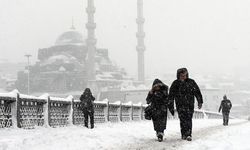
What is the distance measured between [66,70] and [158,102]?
139 metres

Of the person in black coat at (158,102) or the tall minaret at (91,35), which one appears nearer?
the person in black coat at (158,102)

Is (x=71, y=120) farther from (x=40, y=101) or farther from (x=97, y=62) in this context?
(x=97, y=62)

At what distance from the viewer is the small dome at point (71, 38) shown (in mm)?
161125

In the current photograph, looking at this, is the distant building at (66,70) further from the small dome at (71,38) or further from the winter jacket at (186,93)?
the winter jacket at (186,93)

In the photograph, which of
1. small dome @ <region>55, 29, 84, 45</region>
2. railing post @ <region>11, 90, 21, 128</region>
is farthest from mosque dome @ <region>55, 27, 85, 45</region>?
railing post @ <region>11, 90, 21, 128</region>

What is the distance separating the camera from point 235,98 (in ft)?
562

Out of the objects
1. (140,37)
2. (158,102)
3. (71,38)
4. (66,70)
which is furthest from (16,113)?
(71,38)

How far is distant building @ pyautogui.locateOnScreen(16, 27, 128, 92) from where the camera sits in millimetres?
145750

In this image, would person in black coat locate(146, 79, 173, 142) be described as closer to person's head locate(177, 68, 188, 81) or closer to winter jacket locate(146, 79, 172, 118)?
winter jacket locate(146, 79, 172, 118)

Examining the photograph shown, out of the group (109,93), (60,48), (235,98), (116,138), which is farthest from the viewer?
(235,98)

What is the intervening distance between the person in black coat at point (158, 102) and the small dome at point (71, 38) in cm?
15124

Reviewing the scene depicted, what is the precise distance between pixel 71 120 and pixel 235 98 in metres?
164

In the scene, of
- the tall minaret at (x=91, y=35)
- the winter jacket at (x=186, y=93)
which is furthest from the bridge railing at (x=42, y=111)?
the tall minaret at (x=91, y=35)

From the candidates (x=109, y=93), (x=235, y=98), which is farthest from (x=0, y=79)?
→ (x=235, y=98)
